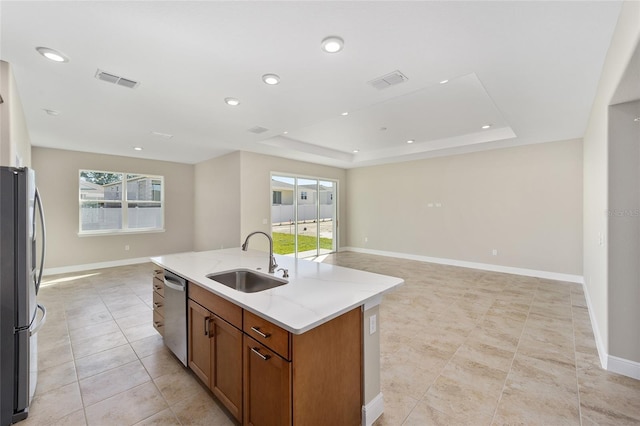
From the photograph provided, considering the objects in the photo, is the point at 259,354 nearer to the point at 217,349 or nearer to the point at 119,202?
the point at 217,349

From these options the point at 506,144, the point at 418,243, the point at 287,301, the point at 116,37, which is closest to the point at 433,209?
the point at 418,243

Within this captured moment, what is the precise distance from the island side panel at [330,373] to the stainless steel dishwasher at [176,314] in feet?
4.32

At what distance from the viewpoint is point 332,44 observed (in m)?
2.04

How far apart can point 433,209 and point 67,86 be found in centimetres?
679

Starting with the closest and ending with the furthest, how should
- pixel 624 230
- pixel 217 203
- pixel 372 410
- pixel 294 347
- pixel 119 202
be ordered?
1. pixel 294 347
2. pixel 372 410
3. pixel 624 230
4. pixel 119 202
5. pixel 217 203

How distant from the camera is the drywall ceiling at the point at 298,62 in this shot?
174 cm

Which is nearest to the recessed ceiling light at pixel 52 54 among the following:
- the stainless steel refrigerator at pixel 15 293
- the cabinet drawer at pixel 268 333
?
the stainless steel refrigerator at pixel 15 293

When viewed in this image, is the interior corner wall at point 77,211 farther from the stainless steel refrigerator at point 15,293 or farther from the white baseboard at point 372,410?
the white baseboard at point 372,410

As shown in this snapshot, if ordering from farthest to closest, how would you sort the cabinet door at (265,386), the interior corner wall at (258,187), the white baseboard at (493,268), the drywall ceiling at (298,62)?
the interior corner wall at (258,187) → the white baseboard at (493,268) → the drywall ceiling at (298,62) → the cabinet door at (265,386)

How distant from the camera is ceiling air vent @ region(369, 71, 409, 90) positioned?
254 centimetres

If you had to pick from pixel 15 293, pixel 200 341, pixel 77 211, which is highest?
pixel 77 211

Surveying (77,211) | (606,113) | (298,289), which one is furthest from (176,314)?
(77,211)

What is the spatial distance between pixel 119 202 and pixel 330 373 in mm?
7062

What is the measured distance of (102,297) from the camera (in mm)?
4211
